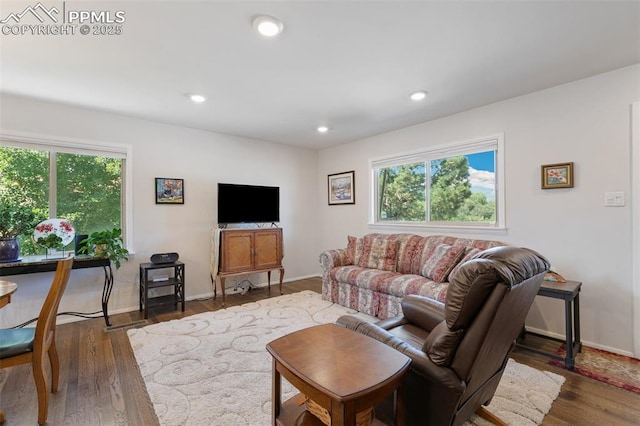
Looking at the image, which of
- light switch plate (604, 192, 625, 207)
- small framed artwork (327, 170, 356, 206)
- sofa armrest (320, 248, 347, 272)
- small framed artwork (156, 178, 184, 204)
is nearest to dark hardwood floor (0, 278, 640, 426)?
light switch plate (604, 192, 625, 207)

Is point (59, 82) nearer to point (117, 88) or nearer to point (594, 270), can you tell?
point (117, 88)

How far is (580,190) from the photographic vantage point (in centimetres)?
269

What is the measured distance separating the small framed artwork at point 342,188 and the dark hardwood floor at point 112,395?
3140 millimetres

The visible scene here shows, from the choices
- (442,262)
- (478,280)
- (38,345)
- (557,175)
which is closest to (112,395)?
(38,345)

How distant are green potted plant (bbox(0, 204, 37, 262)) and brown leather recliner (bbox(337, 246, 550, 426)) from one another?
143 inches

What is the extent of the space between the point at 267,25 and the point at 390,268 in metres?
2.91

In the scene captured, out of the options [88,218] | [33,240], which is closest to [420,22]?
[88,218]

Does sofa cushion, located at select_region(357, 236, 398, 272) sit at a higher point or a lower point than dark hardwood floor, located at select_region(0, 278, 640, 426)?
higher

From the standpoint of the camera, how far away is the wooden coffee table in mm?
1065

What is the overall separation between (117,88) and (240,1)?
1.90 meters

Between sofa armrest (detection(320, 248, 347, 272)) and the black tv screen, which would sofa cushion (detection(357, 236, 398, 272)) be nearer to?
sofa armrest (detection(320, 248, 347, 272))

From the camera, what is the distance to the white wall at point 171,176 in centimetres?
312

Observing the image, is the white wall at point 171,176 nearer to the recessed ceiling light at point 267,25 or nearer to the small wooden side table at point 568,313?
the recessed ceiling light at point 267,25

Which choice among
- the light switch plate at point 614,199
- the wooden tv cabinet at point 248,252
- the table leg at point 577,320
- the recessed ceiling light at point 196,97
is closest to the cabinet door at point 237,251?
the wooden tv cabinet at point 248,252
